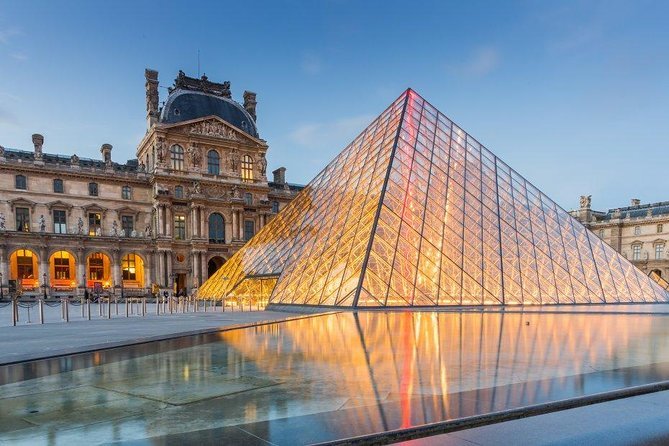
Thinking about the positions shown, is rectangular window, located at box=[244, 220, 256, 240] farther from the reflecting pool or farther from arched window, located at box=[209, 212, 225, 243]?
the reflecting pool

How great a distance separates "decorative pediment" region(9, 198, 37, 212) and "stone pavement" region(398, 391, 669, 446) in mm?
47403

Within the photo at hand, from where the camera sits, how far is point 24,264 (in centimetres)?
4134

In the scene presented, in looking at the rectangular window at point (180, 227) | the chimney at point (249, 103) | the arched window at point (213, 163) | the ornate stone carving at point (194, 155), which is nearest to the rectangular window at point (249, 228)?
the arched window at point (213, 163)

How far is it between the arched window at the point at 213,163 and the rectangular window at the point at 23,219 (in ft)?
55.4

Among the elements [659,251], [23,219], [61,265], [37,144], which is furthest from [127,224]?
[659,251]

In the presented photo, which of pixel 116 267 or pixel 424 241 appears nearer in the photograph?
pixel 424 241

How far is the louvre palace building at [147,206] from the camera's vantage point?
132 feet

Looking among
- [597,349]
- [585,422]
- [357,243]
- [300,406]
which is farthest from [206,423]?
[357,243]

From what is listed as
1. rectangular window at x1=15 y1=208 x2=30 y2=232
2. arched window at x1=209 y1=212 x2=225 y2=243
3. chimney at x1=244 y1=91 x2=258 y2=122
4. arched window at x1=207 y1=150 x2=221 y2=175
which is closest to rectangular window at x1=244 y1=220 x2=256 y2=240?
arched window at x1=209 y1=212 x2=225 y2=243

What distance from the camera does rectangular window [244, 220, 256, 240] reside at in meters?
49.1

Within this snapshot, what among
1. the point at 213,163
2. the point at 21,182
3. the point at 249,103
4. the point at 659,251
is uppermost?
the point at 249,103

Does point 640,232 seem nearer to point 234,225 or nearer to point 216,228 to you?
point 234,225

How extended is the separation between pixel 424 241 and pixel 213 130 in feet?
118

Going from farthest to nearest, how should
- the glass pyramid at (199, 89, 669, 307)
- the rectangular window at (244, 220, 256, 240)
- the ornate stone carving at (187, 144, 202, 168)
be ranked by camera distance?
the rectangular window at (244, 220, 256, 240) → the ornate stone carving at (187, 144, 202, 168) → the glass pyramid at (199, 89, 669, 307)
